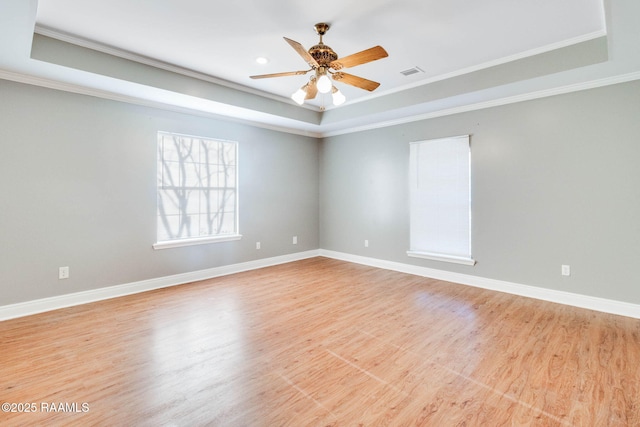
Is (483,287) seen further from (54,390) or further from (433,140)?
(54,390)

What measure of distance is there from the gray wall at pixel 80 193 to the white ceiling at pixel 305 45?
0.26 metres

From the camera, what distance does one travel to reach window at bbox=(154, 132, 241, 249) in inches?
170

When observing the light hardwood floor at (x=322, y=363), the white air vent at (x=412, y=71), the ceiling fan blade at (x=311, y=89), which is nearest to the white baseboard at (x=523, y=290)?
the light hardwood floor at (x=322, y=363)

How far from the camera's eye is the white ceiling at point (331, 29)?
2.41m

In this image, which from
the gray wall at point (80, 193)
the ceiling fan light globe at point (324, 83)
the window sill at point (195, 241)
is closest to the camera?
the ceiling fan light globe at point (324, 83)

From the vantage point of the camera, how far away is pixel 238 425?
1.69 meters

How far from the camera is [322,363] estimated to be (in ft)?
7.67

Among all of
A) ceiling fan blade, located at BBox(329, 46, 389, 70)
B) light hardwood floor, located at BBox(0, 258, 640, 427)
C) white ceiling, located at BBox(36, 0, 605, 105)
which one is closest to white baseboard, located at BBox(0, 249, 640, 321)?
light hardwood floor, located at BBox(0, 258, 640, 427)

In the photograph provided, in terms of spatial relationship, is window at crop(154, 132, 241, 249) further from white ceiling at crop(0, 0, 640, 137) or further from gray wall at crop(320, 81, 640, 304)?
gray wall at crop(320, 81, 640, 304)

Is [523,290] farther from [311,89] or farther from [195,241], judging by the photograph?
[195,241]

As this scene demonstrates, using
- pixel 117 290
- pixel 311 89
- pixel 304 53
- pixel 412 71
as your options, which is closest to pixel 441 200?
pixel 412 71

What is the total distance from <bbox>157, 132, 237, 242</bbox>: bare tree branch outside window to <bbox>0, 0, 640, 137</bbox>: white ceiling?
65 cm

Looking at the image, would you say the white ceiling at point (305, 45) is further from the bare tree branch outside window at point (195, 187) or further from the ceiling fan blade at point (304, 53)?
the bare tree branch outside window at point (195, 187)

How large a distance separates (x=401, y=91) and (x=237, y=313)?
367 cm
